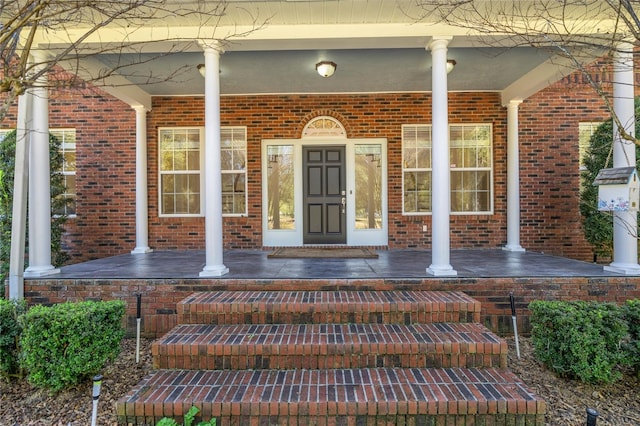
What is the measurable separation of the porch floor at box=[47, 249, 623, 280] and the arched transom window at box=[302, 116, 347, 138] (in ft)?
8.52

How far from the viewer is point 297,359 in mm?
2947

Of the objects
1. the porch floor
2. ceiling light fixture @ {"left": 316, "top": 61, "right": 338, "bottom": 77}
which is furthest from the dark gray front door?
ceiling light fixture @ {"left": 316, "top": 61, "right": 338, "bottom": 77}

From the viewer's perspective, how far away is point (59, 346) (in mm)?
2977

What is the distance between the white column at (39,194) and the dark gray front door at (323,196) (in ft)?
13.4

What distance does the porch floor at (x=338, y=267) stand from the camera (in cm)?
423

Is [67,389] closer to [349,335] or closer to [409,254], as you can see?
[349,335]

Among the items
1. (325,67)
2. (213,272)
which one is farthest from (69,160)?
(325,67)

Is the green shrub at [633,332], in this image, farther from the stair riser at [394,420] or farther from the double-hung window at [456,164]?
the double-hung window at [456,164]

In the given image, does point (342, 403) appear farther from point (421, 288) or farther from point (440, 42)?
point (440, 42)

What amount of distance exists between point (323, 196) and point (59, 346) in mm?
4951

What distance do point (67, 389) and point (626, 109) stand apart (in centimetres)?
647

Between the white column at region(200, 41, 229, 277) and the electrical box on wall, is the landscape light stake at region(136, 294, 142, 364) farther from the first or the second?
the electrical box on wall

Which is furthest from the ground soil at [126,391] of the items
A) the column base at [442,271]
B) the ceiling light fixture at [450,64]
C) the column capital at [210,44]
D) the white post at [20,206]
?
the ceiling light fixture at [450,64]

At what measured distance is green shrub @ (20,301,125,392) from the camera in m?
2.94
